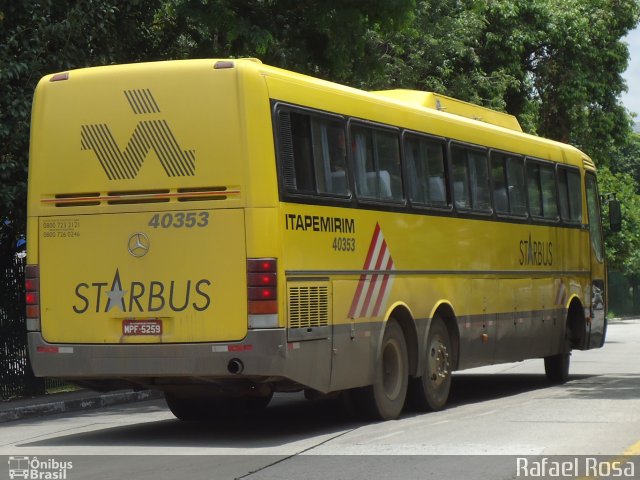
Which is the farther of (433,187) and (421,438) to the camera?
(433,187)

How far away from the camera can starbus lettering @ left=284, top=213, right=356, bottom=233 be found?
478 inches

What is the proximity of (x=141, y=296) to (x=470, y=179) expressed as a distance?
5816 mm

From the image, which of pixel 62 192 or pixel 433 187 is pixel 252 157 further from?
pixel 433 187

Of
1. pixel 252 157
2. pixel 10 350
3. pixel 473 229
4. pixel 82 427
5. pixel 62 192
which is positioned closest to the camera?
pixel 252 157

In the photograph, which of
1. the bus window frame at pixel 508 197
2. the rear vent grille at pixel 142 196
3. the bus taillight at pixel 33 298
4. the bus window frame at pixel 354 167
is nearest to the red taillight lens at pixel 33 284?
the bus taillight at pixel 33 298

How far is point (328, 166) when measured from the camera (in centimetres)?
1297

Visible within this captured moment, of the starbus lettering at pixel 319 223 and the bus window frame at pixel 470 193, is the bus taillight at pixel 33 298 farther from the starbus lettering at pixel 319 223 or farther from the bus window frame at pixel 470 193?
the bus window frame at pixel 470 193

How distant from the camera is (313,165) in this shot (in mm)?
12672

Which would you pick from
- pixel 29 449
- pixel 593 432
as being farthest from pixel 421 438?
pixel 29 449

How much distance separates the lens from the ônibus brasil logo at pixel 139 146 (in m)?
12.1

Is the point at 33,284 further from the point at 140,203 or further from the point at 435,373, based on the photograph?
the point at 435,373

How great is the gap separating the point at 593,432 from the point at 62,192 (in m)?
5.55

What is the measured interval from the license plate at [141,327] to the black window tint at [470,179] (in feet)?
17.2

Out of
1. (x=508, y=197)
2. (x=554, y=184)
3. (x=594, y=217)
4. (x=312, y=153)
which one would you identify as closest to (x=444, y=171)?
(x=508, y=197)
